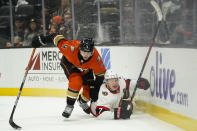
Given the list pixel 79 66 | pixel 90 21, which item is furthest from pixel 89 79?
pixel 90 21

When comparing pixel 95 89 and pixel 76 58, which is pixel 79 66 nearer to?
pixel 76 58

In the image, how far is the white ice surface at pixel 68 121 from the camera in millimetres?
4512

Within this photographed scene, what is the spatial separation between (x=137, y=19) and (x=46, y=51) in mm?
2140

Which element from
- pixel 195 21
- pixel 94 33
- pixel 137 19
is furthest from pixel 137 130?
pixel 94 33

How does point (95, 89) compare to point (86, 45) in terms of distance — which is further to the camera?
point (95, 89)

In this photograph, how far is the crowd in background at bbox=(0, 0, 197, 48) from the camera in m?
5.37

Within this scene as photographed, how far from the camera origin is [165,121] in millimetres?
4758

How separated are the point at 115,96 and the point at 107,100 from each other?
12 cm

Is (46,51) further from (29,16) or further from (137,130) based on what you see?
(137,130)

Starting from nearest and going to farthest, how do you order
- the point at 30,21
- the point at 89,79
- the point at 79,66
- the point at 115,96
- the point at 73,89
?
the point at 73,89 < the point at 79,66 < the point at 115,96 < the point at 89,79 < the point at 30,21

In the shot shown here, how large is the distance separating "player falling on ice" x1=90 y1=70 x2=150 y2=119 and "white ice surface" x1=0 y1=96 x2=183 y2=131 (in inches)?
4.3

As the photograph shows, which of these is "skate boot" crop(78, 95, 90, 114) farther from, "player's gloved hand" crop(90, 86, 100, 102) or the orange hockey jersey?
the orange hockey jersey

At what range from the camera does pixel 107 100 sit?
5.07 meters

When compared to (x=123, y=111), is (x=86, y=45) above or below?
above
